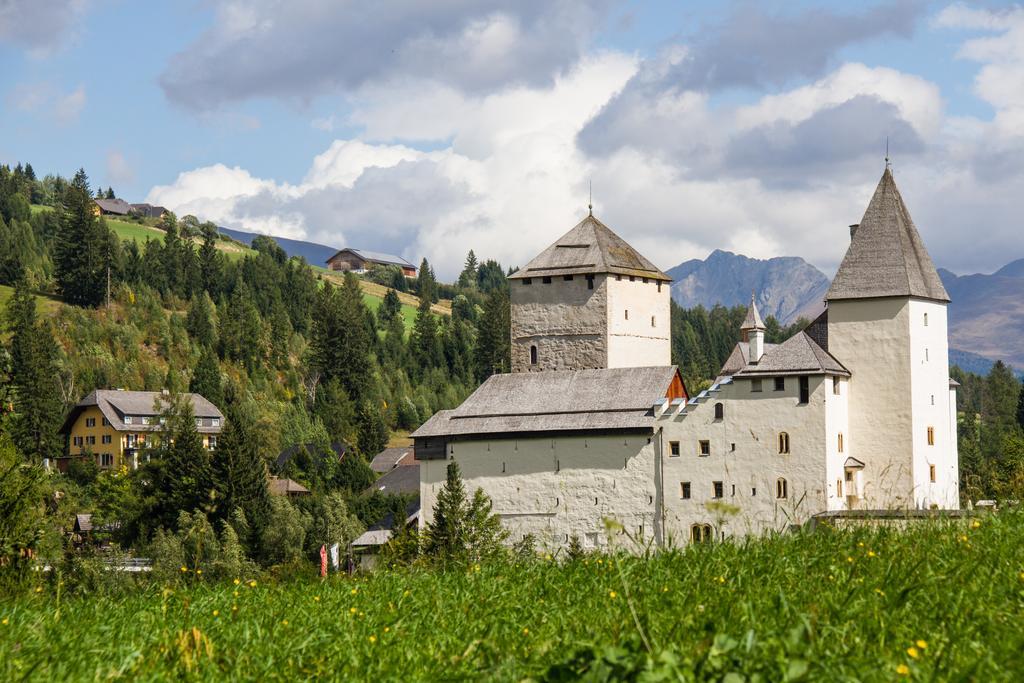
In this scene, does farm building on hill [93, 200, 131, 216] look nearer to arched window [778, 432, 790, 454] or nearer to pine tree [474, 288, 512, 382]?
pine tree [474, 288, 512, 382]

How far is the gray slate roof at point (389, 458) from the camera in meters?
92.6

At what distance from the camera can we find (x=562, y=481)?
46250 millimetres

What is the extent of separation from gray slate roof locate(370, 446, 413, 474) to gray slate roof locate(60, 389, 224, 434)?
11.0m

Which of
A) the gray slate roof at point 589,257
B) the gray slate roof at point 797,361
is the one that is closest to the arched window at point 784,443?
the gray slate roof at point 797,361

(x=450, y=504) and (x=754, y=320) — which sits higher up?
(x=754, y=320)

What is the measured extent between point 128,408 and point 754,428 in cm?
5769

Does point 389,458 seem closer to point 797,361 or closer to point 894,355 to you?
point 797,361

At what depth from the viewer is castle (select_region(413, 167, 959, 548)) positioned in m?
41.9

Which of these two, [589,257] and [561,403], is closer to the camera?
[561,403]

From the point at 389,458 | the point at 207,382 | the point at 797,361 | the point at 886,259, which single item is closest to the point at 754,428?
the point at 797,361

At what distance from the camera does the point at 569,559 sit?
36.2 ft

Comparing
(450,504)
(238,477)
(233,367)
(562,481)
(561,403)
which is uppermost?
(233,367)

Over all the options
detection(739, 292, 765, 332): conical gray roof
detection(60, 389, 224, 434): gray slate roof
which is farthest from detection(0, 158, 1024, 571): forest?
detection(739, 292, 765, 332): conical gray roof

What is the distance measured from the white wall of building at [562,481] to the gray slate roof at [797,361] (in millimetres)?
4545
